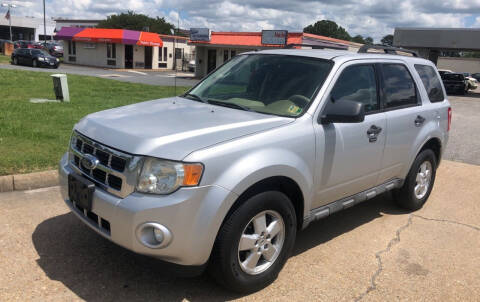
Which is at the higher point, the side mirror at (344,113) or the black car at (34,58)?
the side mirror at (344,113)

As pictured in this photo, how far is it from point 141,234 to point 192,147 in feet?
2.13

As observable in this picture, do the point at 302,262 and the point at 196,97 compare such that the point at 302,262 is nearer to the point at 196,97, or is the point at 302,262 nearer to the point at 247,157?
the point at 247,157

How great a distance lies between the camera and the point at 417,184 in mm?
5207

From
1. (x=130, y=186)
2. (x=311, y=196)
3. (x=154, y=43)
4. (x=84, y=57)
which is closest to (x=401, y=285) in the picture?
(x=311, y=196)

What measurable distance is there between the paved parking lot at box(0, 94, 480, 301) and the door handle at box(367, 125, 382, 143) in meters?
1.06

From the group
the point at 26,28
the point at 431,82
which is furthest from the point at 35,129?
the point at 26,28

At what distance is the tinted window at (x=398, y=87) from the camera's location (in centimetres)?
447

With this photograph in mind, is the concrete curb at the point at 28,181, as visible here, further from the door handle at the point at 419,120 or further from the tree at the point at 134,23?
the tree at the point at 134,23

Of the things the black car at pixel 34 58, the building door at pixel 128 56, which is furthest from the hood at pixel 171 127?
the building door at pixel 128 56

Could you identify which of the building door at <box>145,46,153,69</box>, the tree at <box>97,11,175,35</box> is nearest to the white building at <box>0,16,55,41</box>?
the tree at <box>97,11,175,35</box>

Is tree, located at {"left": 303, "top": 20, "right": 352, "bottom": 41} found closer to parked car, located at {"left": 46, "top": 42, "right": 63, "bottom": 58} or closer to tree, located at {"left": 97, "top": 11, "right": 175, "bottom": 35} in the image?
tree, located at {"left": 97, "top": 11, "right": 175, "bottom": 35}

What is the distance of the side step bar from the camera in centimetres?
374

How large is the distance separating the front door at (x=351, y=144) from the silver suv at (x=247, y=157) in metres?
0.01

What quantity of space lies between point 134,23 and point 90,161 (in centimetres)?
8254
